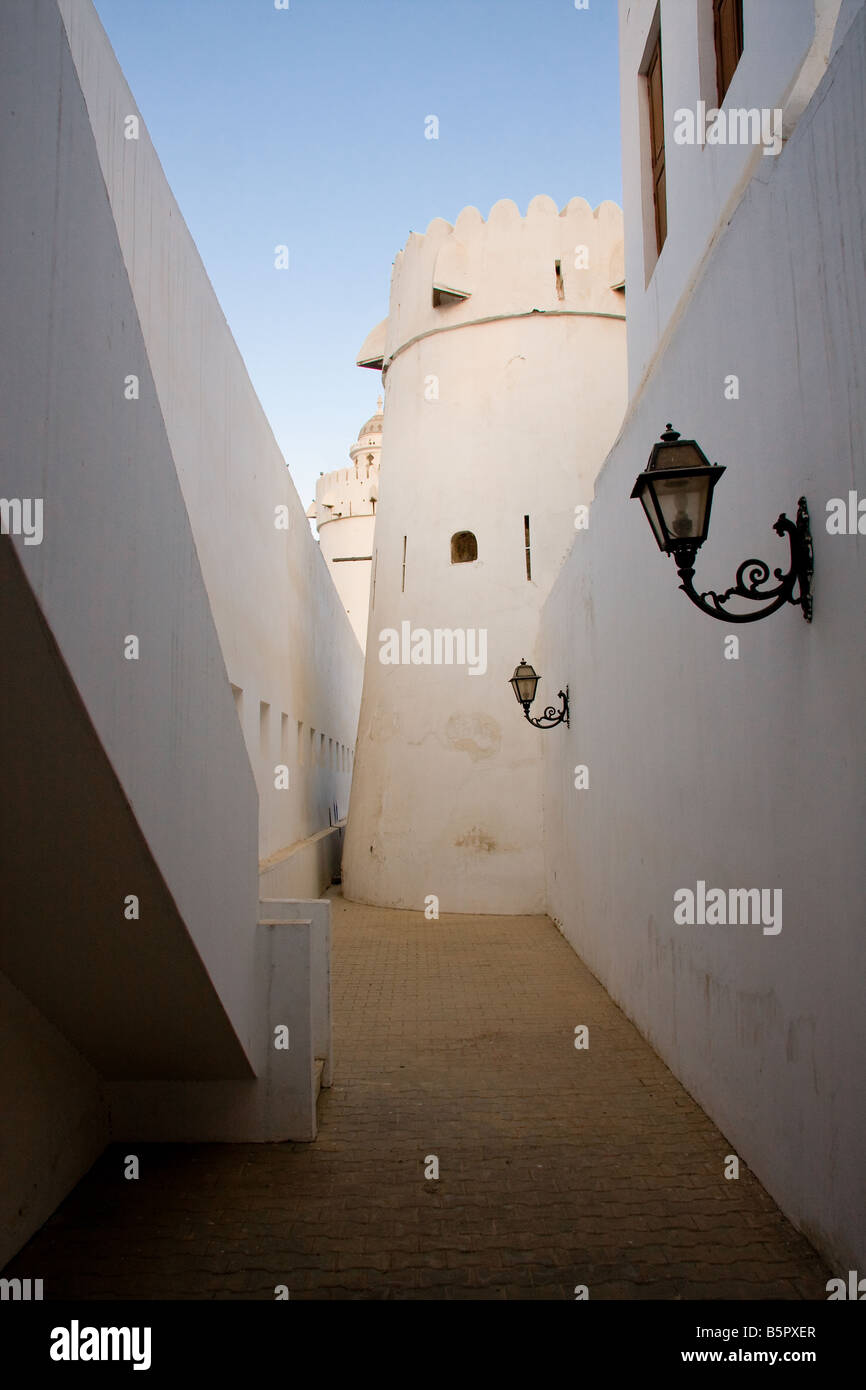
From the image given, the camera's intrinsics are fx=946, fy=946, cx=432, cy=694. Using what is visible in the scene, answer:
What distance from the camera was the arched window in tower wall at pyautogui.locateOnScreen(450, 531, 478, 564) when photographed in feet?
47.5

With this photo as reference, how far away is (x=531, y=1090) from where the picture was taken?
18.0 feet

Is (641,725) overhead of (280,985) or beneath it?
overhead

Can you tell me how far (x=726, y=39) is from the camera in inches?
254

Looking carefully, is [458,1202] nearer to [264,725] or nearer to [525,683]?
[525,683]

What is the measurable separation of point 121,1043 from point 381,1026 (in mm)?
3042

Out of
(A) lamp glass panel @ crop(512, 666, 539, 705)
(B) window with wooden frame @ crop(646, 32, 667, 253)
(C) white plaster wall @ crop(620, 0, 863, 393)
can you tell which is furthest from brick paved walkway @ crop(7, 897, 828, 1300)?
(B) window with wooden frame @ crop(646, 32, 667, 253)

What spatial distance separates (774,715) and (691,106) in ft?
17.5

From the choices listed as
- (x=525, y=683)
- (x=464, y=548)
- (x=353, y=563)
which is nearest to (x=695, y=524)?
(x=525, y=683)

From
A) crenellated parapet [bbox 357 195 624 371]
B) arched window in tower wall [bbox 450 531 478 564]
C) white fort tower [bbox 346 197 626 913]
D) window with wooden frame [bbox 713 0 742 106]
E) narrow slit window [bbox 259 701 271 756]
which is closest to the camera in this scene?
window with wooden frame [bbox 713 0 742 106]

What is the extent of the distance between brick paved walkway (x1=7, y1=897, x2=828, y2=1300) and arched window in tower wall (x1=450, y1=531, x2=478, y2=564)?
9.27 meters

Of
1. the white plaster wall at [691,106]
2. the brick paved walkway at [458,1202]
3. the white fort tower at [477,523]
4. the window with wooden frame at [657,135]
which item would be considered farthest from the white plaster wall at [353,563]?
the brick paved walkway at [458,1202]

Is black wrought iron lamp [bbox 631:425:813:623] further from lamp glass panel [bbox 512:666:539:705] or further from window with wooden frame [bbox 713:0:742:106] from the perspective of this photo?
lamp glass panel [bbox 512:666:539:705]

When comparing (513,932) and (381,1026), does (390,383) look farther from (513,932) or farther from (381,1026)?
(381,1026)
